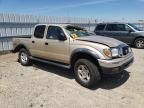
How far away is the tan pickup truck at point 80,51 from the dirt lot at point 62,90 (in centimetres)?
47

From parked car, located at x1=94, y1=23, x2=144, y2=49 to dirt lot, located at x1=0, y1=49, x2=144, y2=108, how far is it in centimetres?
583

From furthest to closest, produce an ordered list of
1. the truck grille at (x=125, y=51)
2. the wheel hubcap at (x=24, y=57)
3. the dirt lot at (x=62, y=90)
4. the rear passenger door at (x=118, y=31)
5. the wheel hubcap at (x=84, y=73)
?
the rear passenger door at (x=118, y=31) < the wheel hubcap at (x=24, y=57) < the truck grille at (x=125, y=51) < the wheel hubcap at (x=84, y=73) < the dirt lot at (x=62, y=90)

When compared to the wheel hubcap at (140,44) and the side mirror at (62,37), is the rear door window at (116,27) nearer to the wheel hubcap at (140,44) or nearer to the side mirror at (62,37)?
the wheel hubcap at (140,44)

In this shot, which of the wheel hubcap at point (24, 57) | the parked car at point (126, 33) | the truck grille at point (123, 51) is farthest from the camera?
the parked car at point (126, 33)

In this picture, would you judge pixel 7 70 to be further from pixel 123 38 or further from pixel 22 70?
pixel 123 38

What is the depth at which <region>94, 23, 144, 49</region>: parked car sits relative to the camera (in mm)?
13420

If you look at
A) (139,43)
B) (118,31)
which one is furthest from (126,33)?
(139,43)

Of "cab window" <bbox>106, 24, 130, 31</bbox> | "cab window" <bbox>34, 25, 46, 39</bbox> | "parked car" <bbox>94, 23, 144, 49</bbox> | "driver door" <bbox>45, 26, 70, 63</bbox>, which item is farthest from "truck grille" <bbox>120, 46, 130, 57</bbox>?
"cab window" <bbox>106, 24, 130, 31</bbox>

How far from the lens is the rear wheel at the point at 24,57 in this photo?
8.55m

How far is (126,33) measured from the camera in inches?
536

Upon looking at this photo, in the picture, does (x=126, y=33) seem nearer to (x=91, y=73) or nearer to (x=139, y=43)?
(x=139, y=43)

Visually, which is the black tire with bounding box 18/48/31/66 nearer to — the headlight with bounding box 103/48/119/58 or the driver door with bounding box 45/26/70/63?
the driver door with bounding box 45/26/70/63

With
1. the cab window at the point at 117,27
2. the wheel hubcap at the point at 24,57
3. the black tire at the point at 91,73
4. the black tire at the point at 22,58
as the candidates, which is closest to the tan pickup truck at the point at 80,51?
the black tire at the point at 91,73

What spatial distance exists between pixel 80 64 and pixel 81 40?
757 mm
